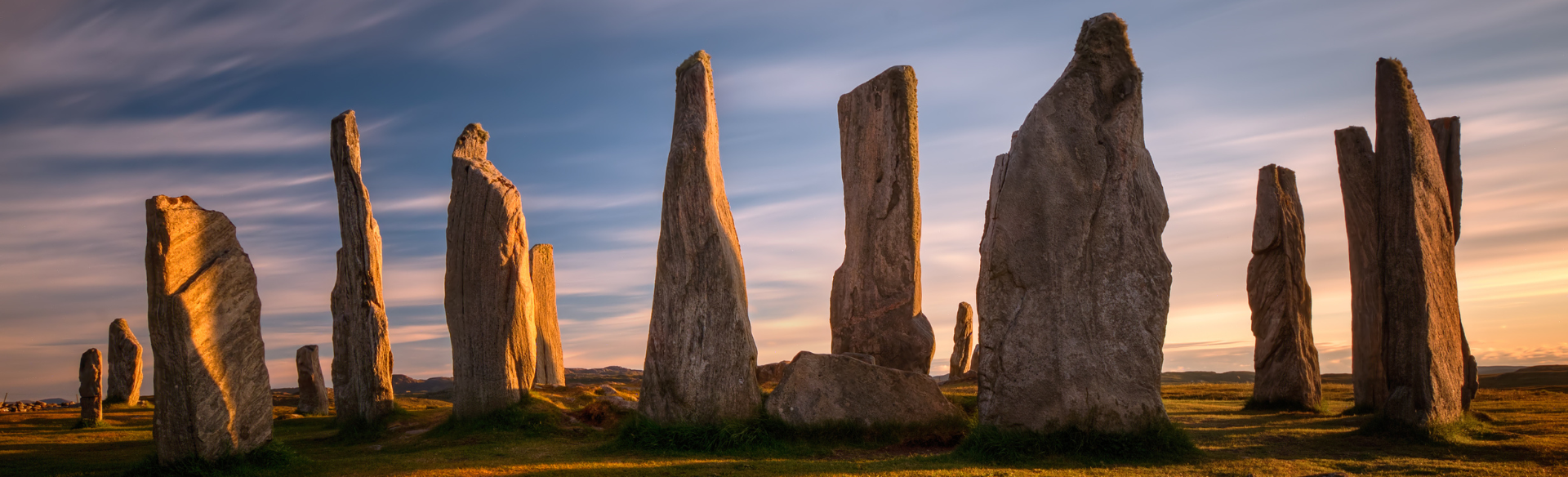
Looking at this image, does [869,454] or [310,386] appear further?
[310,386]

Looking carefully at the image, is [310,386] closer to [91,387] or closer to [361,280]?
[91,387]

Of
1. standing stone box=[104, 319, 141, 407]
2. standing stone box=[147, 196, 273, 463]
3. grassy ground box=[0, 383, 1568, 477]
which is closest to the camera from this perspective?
grassy ground box=[0, 383, 1568, 477]

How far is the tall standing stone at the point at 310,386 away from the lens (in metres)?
21.7

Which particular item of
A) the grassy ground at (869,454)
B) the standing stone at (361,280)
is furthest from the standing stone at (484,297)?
the standing stone at (361,280)

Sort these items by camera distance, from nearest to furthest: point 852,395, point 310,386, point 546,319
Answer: point 852,395 < point 310,386 < point 546,319

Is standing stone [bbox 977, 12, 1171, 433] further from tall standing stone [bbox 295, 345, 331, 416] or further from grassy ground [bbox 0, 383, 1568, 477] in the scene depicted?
tall standing stone [bbox 295, 345, 331, 416]

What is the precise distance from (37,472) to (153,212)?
4.17 meters

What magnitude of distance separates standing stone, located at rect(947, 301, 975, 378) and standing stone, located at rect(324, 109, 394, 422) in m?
15.1

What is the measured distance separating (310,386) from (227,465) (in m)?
13.3

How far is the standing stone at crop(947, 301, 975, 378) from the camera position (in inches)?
987

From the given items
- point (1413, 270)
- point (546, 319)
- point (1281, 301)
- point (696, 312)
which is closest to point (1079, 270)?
point (696, 312)

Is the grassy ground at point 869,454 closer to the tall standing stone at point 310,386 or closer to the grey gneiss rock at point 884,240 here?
the grey gneiss rock at point 884,240

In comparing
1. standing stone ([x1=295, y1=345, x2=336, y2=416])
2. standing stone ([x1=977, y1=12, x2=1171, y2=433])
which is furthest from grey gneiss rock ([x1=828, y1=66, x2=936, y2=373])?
standing stone ([x1=295, y1=345, x2=336, y2=416])

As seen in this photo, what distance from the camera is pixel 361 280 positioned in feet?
50.0
